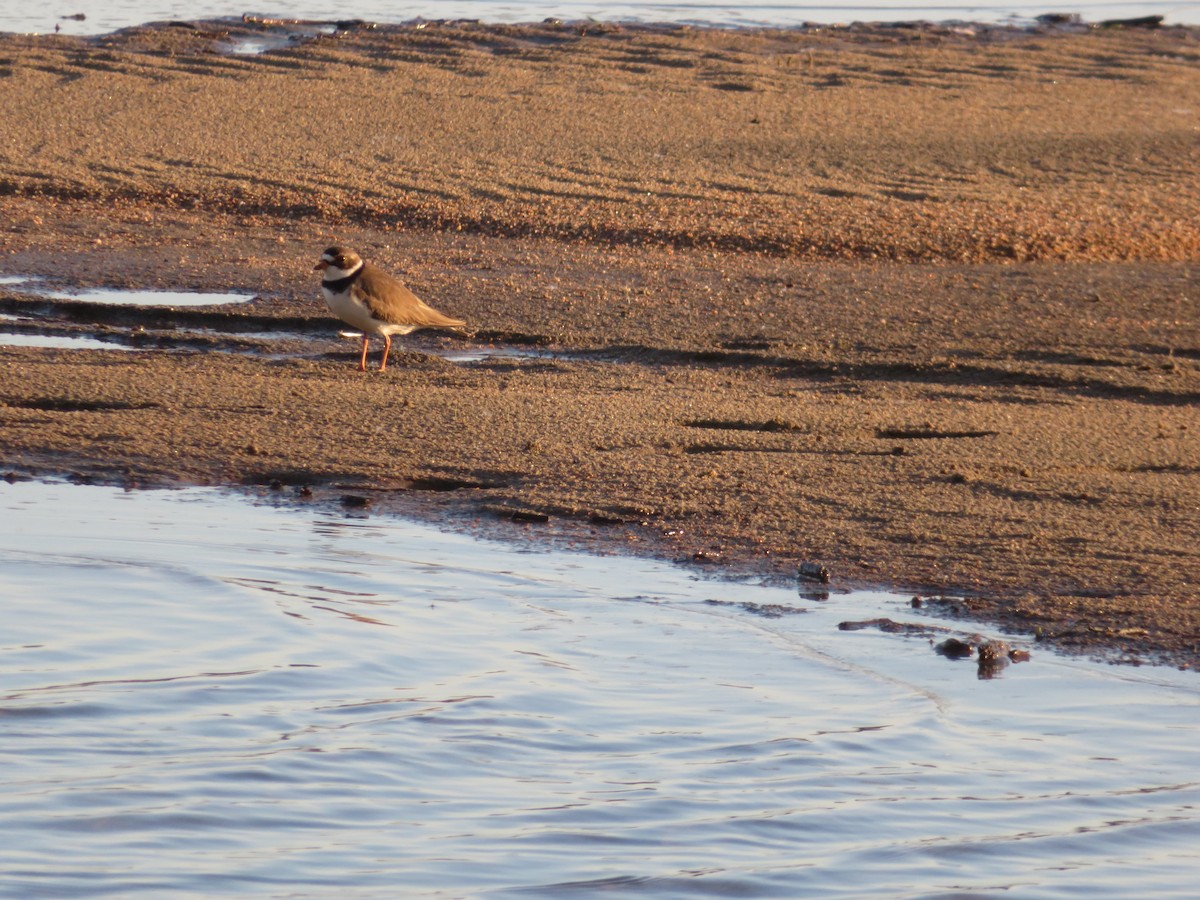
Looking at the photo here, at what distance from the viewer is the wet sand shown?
21.7 ft

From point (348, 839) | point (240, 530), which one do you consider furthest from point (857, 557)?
point (348, 839)

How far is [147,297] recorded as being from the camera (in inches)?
396

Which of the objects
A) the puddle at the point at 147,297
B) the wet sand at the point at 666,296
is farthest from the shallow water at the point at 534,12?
the puddle at the point at 147,297

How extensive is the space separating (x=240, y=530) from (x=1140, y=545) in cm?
307

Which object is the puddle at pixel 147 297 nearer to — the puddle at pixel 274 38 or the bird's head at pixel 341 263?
the bird's head at pixel 341 263

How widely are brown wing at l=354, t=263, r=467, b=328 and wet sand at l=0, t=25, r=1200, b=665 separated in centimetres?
26

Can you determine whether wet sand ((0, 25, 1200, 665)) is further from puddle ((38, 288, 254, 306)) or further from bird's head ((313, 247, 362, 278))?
bird's head ((313, 247, 362, 278))

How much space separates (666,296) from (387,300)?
2229 millimetres

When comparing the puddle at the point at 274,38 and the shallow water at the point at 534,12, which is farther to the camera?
the shallow water at the point at 534,12

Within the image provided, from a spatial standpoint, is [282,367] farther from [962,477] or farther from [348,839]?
[348,839]

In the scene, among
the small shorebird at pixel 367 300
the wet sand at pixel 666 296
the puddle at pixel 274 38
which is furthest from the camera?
the puddle at pixel 274 38

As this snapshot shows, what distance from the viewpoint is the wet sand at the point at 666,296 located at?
6617 mm

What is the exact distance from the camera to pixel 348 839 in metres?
4.12

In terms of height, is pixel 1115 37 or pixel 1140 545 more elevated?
pixel 1115 37
